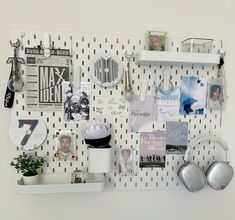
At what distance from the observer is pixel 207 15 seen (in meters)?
1.07

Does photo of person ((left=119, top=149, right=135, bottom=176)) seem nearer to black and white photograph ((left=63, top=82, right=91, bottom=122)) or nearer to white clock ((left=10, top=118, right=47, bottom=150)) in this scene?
black and white photograph ((left=63, top=82, right=91, bottom=122))

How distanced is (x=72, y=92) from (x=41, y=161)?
271mm

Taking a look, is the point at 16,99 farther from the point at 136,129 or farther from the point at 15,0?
the point at 136,129

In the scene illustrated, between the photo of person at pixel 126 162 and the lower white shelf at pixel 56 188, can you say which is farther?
the photo of person at pixel 126 162

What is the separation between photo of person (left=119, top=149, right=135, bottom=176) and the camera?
3.37ft

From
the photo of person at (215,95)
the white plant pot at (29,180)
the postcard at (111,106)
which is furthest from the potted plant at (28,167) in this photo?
the photo of person at (215,95)

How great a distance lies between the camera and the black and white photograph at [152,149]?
104cm

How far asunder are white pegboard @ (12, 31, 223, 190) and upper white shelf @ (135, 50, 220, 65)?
3.8 inches

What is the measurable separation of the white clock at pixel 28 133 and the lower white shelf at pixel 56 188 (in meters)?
0.13

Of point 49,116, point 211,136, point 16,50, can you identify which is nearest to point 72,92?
point 49,116

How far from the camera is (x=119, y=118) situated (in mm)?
1023

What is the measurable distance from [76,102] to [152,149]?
1.14 ft

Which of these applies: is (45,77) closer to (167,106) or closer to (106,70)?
(106,70)

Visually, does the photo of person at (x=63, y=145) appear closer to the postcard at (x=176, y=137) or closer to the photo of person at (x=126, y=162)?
the photo of person at (x=126, y=162)
